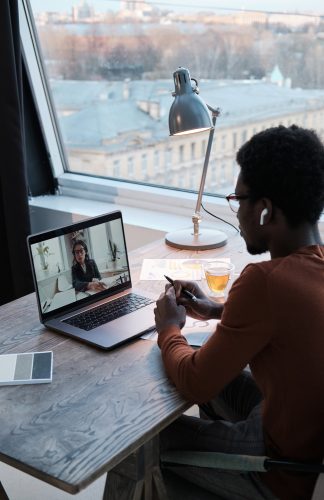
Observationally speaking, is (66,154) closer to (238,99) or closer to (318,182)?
(238,99)

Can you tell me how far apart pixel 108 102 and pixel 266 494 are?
2.35 m

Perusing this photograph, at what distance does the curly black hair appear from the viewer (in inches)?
51.2

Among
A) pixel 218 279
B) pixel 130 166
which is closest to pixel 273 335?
pixel 218 279

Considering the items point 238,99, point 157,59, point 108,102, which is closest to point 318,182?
point 238,99

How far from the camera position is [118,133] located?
3344 mm

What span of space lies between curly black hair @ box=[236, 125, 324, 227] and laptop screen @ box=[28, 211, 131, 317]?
0.58 meters

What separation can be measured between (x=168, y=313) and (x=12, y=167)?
1.63 meters

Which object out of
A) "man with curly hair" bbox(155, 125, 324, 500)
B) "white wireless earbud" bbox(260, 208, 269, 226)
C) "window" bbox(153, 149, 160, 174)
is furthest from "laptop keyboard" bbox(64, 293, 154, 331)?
"window" bbox(153, 149, 160, 174)

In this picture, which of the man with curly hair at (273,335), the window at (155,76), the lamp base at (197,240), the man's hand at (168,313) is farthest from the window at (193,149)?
the man with curly hair at (273,335)

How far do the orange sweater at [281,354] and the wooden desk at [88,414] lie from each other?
11 cm

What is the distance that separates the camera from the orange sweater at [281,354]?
125 centimetres

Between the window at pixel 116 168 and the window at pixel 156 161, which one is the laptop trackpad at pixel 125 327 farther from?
the window at pixel 116 168

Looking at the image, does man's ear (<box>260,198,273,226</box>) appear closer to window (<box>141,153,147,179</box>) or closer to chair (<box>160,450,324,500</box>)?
chair (<box>160,450,324,500</box>)

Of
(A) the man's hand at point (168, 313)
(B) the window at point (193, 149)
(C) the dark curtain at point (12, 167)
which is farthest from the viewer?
(B) the window at point (193, 149)
